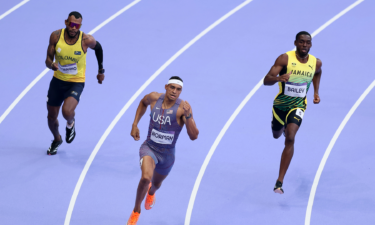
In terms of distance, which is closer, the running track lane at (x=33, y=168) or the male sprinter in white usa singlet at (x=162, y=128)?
the male sprinter in white usa singlet at (x=162, y=128)

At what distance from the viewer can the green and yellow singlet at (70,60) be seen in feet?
23.7

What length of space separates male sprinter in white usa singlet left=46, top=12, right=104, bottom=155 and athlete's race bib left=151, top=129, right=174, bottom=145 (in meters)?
1.86

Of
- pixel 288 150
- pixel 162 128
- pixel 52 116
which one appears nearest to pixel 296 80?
pixel 288 150

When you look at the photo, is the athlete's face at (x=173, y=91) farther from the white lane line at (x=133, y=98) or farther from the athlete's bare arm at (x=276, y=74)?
the white lane line at (x=133, y=98)

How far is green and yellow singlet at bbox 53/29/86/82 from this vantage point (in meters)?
7.23

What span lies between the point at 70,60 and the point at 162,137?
2.21 m

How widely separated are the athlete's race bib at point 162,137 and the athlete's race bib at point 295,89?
181cm

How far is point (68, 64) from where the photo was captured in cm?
737

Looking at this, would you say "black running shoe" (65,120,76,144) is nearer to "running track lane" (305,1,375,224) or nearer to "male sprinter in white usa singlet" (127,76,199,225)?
"male sprinter in white usa singlet" (127,76,199,225)

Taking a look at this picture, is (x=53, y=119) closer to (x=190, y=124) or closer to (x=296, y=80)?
(x=190, y=124)

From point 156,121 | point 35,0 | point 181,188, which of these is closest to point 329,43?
point 181,188

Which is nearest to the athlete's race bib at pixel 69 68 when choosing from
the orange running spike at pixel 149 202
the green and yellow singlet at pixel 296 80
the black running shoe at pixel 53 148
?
the black running shoe at pixel 53 148

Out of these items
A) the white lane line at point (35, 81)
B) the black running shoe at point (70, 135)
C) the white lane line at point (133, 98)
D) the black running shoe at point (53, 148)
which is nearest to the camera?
the white lane line at point (133, 98)

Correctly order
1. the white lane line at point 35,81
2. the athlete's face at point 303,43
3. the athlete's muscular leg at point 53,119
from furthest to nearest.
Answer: the white lane line at point 35,81 → the athlete's muscular leg at point 53,119 → the athlete's face at point 303,43
